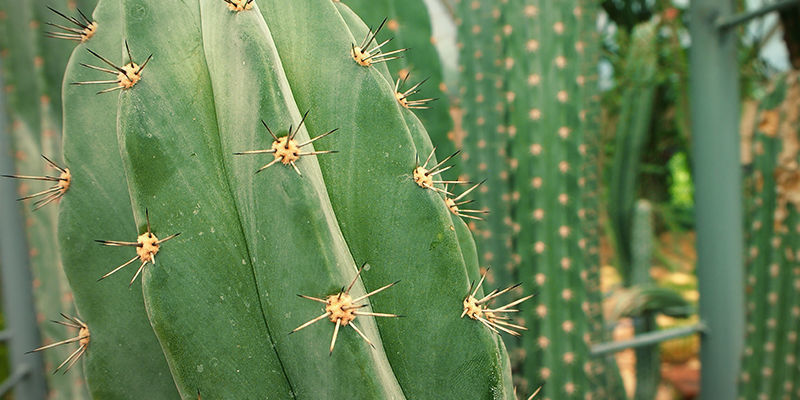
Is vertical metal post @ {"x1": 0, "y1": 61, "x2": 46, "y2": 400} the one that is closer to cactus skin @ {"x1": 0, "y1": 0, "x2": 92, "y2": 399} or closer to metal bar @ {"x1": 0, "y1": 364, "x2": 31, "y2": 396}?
metal bar @ {"x1": 0, "y1": 364, "x2": 31, "y2": 396}

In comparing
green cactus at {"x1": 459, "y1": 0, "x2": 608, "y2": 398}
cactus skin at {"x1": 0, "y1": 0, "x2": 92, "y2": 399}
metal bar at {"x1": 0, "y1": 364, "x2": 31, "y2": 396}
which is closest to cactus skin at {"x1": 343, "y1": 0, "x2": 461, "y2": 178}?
green cactus at {"x1": 459, "y1": 0, "x2": 608, "y2": 398}

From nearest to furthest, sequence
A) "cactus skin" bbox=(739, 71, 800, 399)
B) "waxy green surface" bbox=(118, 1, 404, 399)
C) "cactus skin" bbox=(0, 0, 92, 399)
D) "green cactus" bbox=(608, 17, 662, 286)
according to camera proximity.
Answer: "waxy green surface" bbox=(118, 1, 404, 399)
"cactus skin" bbox=(0, 0, 92, 399)
"cactus skin" bbox=(739, 71, 800, 399)
"green cactus" bbox=(608, 17, 662, 286)

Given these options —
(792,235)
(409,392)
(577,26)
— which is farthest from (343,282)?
(792,235)

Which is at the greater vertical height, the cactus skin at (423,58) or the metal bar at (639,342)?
the cactus skin at (423,58)

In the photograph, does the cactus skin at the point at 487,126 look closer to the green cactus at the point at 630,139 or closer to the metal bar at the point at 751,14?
the metal bar at the point at 751,14

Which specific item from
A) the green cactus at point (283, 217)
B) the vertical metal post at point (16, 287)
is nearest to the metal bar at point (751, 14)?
the green cactus at point (283, 217)

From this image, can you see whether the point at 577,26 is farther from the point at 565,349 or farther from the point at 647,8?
the point at 647,8
